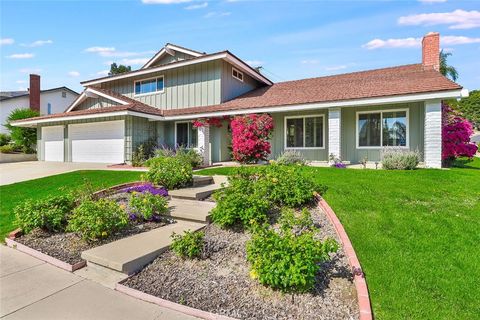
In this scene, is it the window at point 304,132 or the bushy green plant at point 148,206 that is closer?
the bushy green plant at point 148,206

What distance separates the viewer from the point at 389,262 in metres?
3.47

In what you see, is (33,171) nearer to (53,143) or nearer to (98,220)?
(53,143)

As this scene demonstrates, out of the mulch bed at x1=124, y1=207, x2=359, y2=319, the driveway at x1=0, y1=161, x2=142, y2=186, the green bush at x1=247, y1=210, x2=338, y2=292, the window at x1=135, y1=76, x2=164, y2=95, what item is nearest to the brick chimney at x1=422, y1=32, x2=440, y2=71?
the mulch bed at x1=124, y1=207, x2=359, y2=319

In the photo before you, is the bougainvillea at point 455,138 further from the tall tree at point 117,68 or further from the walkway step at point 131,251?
the tall tree at point 117,68

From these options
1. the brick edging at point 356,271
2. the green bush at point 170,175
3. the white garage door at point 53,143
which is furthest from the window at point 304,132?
the white garage door at point 53,143

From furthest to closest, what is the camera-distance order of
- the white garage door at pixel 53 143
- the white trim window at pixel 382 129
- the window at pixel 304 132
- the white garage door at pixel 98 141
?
the white garage door at pixel 53 143, the white garage door at pixel 98 141, the window at pixel 304 132, the white trim window at pixel 382 129

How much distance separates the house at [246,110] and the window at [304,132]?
51mm

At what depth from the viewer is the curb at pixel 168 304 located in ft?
8.89

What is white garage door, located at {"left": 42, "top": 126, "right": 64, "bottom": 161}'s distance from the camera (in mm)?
17788

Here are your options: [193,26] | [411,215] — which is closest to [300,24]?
[193,26]

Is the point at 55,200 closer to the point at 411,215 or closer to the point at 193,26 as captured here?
the point at 411,215

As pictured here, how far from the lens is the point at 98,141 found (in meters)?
15.9

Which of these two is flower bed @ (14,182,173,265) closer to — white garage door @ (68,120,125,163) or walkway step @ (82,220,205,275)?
walkway step @ (82,220,205,275)

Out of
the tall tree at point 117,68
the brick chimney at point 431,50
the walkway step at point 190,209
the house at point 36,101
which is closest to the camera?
the walkway step at point 190,209
